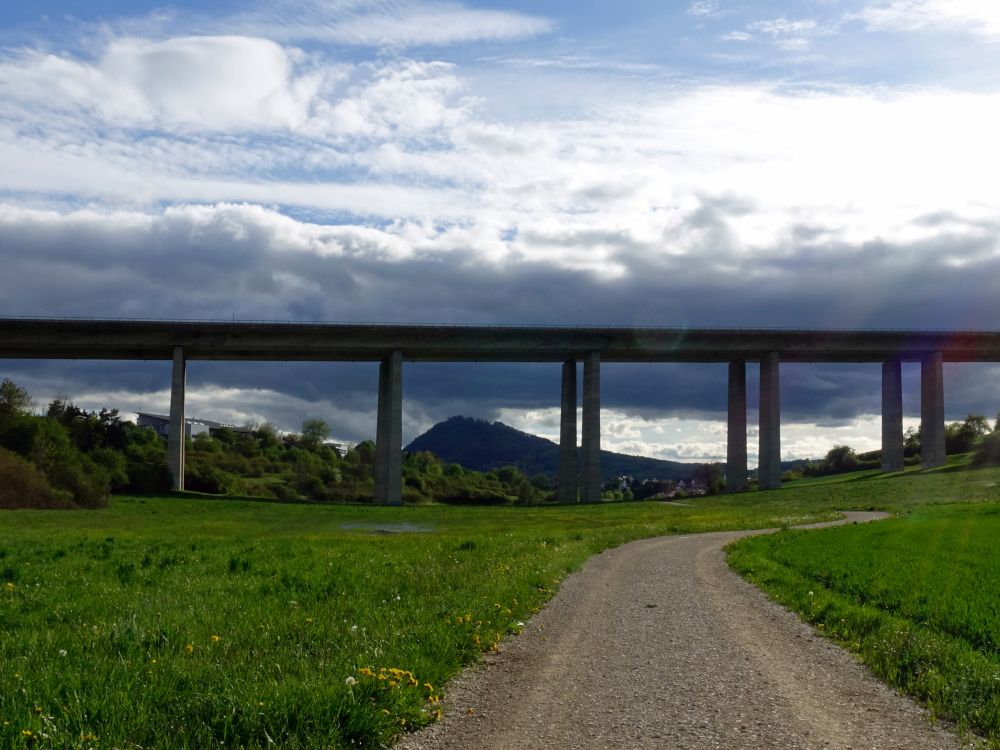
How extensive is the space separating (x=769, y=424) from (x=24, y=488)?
Answer: 6655 centimetres

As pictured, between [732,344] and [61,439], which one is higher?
[732,344]

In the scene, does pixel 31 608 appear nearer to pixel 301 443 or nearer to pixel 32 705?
pixel 32 705

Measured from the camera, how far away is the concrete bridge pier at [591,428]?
8756cm

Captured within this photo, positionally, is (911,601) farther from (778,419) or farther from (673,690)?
(778,419)

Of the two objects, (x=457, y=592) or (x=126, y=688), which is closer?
(x=126, y=688)

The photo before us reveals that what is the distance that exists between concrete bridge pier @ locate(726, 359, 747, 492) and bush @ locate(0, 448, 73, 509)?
62.3 metres

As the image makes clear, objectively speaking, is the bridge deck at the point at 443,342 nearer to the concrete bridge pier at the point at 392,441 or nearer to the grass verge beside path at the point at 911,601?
the concrete bridge pier at the point at 392,441

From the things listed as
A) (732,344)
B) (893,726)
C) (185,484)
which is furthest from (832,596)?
(185,484)

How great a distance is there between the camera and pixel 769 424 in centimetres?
9281

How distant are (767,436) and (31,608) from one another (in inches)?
3405

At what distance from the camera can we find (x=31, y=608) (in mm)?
13414

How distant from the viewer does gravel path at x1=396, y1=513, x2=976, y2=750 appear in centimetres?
762

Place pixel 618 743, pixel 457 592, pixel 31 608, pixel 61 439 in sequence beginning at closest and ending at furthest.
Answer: pixel 618 743 → pixel 31 608 → pixel 457 592 → pixel 61 439

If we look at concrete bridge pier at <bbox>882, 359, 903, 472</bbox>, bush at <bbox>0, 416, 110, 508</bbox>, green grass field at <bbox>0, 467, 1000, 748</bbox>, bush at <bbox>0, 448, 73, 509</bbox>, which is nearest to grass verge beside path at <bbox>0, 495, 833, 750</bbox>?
green grass field at <bbox>0, 467, 1000, 748</bbox>
